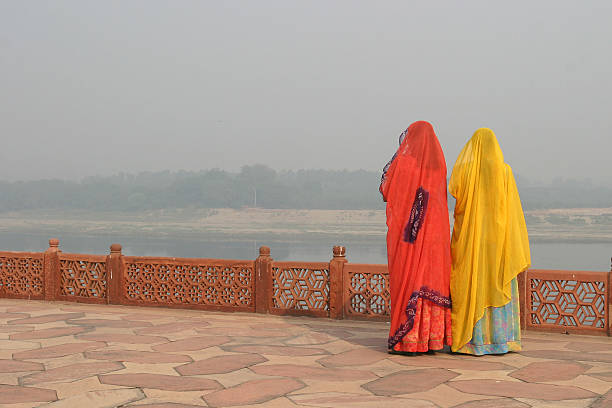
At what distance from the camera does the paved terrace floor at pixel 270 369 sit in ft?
12.2

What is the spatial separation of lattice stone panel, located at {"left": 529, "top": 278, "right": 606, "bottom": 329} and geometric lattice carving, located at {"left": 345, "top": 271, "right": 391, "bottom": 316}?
1.24m

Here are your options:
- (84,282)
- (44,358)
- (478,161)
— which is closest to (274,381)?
(44,358)

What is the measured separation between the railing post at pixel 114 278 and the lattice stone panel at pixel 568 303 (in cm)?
414

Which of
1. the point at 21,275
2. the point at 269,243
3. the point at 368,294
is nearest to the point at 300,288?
the point at 368,294

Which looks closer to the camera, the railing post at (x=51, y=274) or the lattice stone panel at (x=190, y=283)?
the lattice stone panel at (x=190, y=283)

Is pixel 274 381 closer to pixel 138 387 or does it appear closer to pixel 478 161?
pixel 138 387

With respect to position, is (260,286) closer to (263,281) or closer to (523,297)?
(263,281)

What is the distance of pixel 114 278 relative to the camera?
7457mm

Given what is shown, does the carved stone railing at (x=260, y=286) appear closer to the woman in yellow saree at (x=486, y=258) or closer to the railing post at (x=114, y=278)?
the railing post at (x=114, y=278)

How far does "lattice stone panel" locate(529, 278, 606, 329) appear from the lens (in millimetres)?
5664

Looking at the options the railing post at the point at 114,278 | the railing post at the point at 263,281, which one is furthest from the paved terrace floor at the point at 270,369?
the railing post at the point at 114,278

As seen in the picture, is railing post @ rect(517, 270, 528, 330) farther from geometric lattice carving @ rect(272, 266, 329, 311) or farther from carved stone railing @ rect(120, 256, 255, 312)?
carved stone railing @ rect(120, 256, 255, 312)

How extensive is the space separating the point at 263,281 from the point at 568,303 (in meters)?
2.74

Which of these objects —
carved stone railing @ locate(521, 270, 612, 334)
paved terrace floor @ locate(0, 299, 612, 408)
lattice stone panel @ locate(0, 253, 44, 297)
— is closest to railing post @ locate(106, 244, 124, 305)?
lattice stone panel @ locate(0, 253, 44, 297)
